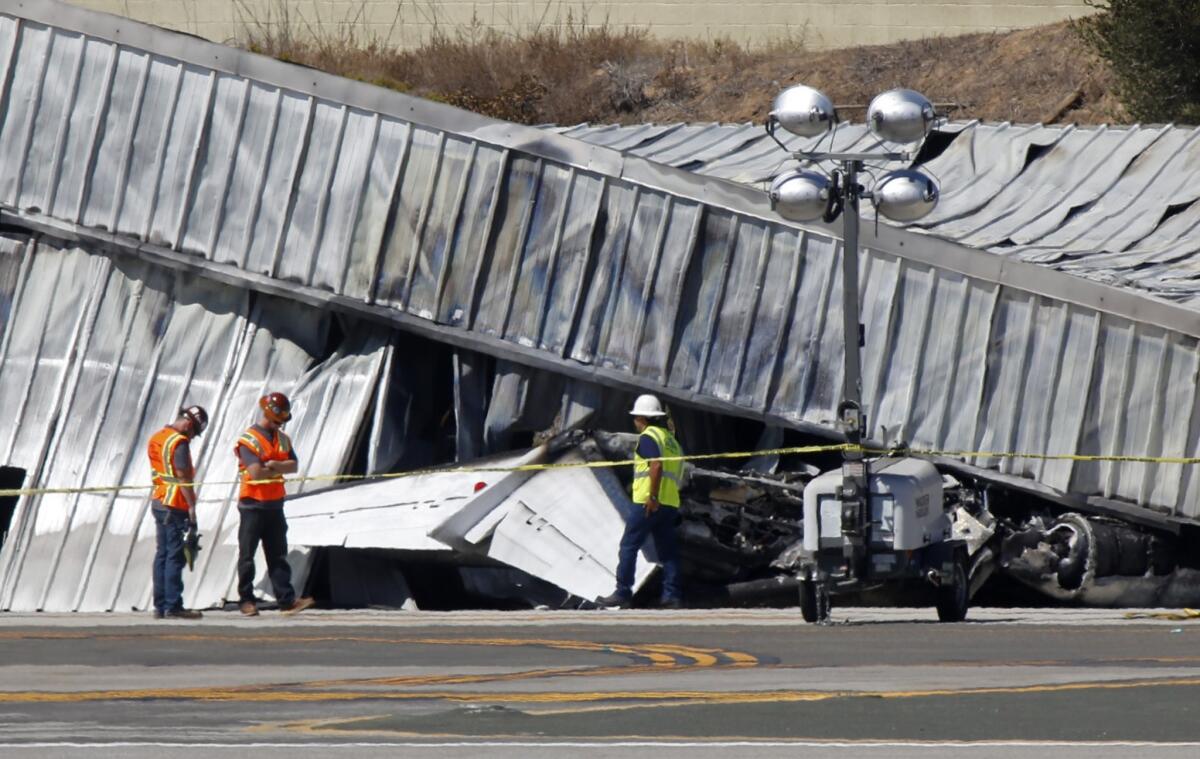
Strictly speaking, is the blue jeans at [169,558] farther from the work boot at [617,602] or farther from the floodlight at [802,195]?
the floodlight at [802,195]

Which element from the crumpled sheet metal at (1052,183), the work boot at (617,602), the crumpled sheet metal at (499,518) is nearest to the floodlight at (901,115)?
the crumpled sheet metal at (1052,183)

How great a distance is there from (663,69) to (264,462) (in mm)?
22933

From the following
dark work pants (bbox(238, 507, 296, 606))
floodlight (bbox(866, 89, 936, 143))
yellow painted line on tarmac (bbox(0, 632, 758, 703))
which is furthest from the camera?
dark work pants (bbox(238, 507, 296, 606))

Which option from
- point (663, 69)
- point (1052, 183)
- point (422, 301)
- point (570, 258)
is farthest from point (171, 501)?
point (663, 69)

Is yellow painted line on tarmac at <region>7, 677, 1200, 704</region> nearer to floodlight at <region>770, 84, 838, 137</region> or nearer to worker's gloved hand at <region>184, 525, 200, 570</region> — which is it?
floodlight at <region>770, 84, 838, 137</region>

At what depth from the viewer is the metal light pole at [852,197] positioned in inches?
565

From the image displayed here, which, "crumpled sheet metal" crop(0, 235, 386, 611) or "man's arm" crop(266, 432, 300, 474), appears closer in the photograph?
"man's arm" crop(266, 432, 300, 474)

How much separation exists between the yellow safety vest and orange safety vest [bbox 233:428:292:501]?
3149 millimetres

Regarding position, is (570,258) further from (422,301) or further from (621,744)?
(621,744)

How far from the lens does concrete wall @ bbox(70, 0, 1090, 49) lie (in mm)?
39344

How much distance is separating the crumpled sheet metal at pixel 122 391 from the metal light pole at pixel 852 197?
6.31 m

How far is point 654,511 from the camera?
1750cm

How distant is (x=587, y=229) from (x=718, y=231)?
130 centimetres

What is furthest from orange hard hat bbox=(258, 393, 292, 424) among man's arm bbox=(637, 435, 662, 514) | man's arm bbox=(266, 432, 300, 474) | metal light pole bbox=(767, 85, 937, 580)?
metal light pole bbox=(767, 85, 937, 580)
